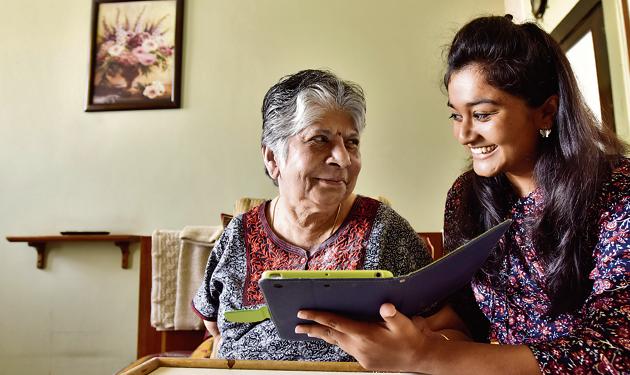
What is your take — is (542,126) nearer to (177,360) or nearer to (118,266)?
(177,360)

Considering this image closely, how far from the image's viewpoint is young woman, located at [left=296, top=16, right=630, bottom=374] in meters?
0.67

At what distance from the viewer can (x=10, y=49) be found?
10.1ft

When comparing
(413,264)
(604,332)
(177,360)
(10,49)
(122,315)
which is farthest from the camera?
(10,49)

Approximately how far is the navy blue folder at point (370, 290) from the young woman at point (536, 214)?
56 mm

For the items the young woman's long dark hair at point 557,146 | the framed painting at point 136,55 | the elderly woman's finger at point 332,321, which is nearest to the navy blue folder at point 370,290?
the elderly woman's finger at point 332,321

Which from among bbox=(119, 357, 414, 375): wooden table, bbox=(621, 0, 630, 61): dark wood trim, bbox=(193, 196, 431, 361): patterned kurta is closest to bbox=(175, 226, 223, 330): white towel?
bbox=(193, 196, 431, 361): patterned kurta

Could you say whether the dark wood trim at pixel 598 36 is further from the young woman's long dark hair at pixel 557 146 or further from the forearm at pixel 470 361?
the forearm at pixel 470 361

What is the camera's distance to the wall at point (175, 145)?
2.75m

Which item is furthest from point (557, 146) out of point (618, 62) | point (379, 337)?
point (618, 62)

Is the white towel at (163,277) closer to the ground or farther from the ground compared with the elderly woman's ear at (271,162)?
closer to the ground

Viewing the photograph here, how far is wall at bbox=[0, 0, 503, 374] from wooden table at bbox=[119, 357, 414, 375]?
1994mm

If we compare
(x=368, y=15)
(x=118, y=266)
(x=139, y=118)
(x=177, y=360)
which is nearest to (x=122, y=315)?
(x=118, y=266)

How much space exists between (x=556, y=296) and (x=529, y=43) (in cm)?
49

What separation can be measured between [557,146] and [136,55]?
2.73 meters
